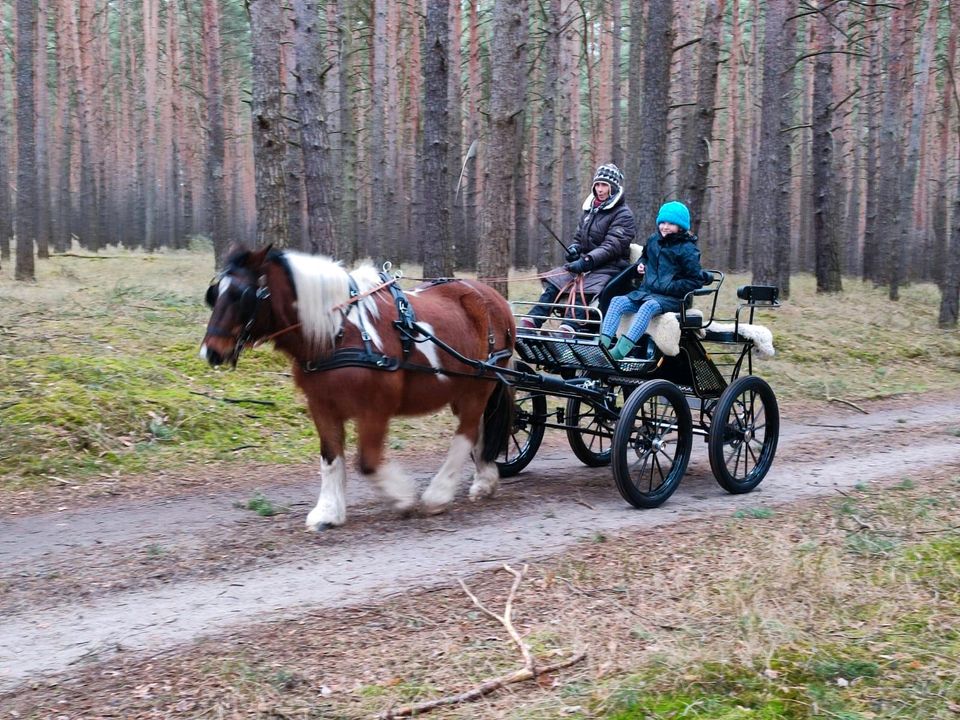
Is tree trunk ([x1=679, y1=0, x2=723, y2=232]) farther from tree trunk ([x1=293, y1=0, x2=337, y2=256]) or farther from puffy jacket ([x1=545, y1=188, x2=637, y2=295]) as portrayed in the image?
puffy jacket ([x1=545, y1=188, x2=637, y2=295])

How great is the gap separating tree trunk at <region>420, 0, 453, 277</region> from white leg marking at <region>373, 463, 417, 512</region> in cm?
868

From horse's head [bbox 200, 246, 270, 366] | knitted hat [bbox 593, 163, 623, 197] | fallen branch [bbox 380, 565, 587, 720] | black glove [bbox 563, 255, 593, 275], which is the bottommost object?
fallen branch [bbox 380, 565, 587, 720]

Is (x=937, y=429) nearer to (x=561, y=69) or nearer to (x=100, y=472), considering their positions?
(x=100, y=472)

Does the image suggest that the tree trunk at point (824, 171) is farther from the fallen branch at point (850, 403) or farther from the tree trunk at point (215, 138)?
the tree trunk at point (215, 138)

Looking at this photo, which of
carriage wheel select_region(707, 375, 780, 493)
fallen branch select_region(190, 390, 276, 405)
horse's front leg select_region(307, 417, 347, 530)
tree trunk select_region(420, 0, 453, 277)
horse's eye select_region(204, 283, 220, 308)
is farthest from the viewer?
tree trunk select_region(420, 0, 453, 277)

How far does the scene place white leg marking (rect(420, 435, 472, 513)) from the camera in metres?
6.70

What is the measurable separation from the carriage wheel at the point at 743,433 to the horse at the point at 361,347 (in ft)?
6.32

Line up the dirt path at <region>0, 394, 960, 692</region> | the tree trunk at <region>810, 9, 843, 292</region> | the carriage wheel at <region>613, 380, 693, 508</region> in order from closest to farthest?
the dirt path at <region>0, 394, 960, 692</region> < the carriage wheel at <region>613, 380, 693, 508</region> < the tree trunk at <region>810, 9, 843, 292</region>

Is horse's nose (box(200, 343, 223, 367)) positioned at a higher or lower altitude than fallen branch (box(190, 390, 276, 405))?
higher

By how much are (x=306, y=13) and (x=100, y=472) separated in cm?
689

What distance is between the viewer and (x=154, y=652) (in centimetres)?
434

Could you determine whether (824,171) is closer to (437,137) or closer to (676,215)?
(437,137)

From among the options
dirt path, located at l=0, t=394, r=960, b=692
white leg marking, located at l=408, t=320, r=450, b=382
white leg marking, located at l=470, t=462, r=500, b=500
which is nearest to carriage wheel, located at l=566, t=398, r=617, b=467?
dirt path, located at l=0, t=394, r=960, b=692

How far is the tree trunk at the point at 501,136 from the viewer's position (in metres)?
10.8
